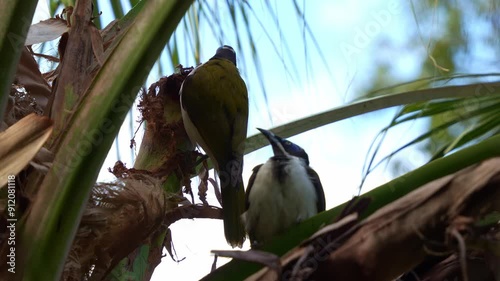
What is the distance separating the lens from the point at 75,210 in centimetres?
140

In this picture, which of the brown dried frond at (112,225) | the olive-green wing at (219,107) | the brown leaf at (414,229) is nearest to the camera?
the brown leaf at (414,229)

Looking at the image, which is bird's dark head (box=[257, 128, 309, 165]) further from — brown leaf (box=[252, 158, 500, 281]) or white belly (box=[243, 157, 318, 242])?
brown leaf (box=[252, 158, 500, 281])

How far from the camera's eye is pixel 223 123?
326cm

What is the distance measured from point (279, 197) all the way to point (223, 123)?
2.58 ft

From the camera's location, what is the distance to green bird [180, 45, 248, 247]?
255 cm

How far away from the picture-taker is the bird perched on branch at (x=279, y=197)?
2.53 meters

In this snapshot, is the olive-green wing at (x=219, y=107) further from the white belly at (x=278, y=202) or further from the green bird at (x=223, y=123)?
the white belly at (x=278, y=202)

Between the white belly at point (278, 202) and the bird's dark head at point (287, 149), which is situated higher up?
the bird's dark head at point (287, 149)

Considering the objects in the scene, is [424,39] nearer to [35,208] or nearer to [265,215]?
[265,215]

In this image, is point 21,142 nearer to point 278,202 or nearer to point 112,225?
point 112,225

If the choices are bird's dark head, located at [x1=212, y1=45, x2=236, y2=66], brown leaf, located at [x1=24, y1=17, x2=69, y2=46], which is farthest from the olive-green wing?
brown leaf, located at [x1=24, y1=17, x2=69, y2=46]

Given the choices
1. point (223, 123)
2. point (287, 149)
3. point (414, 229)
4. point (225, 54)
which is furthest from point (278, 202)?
point (225, 54)

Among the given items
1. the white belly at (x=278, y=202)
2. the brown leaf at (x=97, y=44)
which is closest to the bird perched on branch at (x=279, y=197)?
the white belly at (x=278, y=202)

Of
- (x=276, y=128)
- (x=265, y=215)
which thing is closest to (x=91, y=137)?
(x=276, y=128)
